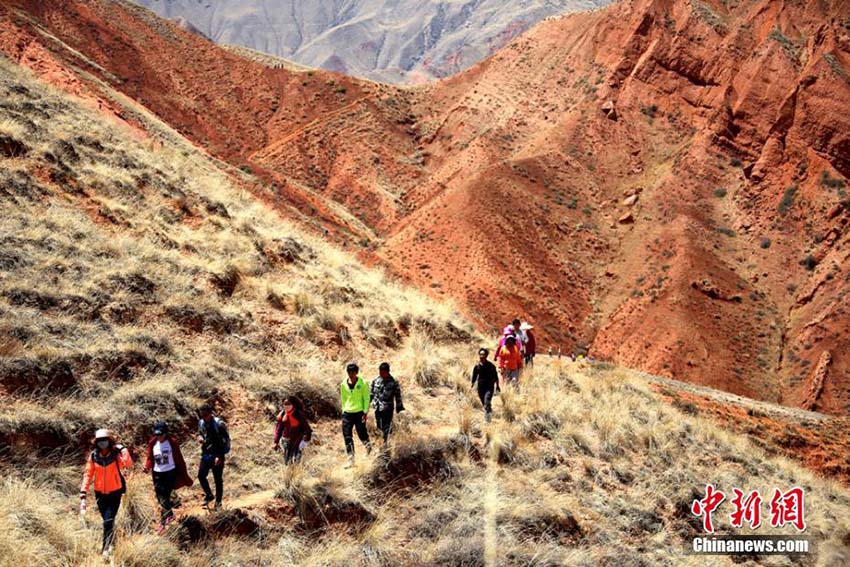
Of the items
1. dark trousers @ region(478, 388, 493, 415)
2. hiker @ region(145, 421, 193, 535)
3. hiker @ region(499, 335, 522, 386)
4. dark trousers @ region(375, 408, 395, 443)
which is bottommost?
hiker @ region(145, 421, 193, 535)

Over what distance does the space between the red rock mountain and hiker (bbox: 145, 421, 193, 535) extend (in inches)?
824

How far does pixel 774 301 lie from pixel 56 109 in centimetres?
2826

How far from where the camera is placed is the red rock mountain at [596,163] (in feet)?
88.9

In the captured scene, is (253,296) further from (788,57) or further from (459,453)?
(788,57)

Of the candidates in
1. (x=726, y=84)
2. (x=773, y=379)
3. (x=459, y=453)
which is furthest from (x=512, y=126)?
(x=459, y=453)

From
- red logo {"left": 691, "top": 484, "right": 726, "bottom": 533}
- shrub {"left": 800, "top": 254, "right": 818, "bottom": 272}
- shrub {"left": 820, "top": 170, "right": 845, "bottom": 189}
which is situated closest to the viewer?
red logo {"left": 691, "top": 484, "right": 726, "bottom": 533}

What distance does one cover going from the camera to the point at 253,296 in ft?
38.3

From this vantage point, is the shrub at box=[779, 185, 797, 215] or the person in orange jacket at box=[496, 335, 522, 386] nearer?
the person in orange jacket at box=[496, 335, 522, 386]

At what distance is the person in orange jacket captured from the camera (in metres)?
11.0

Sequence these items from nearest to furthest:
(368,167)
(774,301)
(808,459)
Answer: (808,459) < (774,301) < (368,167)

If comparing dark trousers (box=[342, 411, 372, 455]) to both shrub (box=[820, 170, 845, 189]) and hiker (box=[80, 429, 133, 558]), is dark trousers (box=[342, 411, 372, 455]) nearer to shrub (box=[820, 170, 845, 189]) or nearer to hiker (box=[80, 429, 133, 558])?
hiker (box=[80, 429, 133, 558])

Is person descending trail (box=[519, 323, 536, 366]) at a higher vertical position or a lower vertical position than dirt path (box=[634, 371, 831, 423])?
higher

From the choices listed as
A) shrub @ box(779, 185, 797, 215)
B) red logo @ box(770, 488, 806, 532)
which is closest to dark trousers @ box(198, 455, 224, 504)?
red logo @ box(770, 488, 806, 532)

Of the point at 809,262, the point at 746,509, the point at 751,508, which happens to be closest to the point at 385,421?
the point at 746,509
